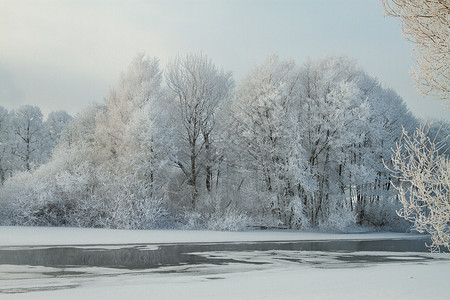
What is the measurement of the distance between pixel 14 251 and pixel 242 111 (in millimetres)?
19046

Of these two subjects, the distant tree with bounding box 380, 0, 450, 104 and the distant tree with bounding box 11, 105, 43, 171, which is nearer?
the distant tree with bounding box 380, 0, 450, 104

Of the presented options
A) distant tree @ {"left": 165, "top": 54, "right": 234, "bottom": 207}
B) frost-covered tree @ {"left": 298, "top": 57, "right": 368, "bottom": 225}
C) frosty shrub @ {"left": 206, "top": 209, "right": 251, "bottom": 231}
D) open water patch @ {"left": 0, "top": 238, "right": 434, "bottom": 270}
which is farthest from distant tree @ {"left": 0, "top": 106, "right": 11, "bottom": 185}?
frost-covered tree @ {"left": 298, "top": 57, "right": 368, "bottom": 225}

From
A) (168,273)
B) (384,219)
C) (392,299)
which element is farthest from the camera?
(384,219)

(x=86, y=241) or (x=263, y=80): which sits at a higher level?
(x=263, y=80)

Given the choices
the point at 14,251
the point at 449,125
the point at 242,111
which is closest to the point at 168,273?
the point at 14,251

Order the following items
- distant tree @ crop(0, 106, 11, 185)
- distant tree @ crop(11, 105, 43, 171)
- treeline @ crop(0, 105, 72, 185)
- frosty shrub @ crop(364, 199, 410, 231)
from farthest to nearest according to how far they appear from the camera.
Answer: distant tree @ crop(11, 105, 43, 171)
treeline @ crop(0, 105, 72, 185)
distant tree @ crop(0, 106, 11, 185)
frosty shrub @ crop(364, 199, 410, 231)

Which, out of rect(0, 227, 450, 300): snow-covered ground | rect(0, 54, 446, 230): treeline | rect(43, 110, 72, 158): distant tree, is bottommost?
rect(0, 227, 450, 300): snow-covered ground

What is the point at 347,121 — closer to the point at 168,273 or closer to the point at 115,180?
the point at 115,180

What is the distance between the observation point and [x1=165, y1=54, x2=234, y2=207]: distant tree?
31.1m

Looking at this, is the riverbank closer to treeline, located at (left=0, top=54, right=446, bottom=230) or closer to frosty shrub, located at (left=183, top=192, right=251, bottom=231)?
frosty shrub, located at (left=183, top=192, right=251, bottom=231)

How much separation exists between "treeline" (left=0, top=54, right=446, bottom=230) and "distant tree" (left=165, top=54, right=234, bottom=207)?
83 mm

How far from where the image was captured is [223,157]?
3156 cm

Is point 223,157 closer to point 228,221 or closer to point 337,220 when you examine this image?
point 228,221

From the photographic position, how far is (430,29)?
356 inches
